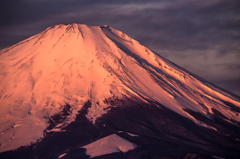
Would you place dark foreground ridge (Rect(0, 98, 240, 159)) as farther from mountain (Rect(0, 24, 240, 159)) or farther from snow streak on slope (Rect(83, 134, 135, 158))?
snow streak on slope (Rect(83, 134, 135, 158))

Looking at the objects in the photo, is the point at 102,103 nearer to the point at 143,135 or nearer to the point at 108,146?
the point at 143,135

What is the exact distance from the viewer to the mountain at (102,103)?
105m

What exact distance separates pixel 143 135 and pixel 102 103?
1975 cm

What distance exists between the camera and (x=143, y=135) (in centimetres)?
11044

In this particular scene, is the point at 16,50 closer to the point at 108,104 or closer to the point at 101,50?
the point at 101,50

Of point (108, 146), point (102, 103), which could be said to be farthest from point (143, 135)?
point (102, 103)

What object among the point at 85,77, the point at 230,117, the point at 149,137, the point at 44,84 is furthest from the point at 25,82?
the point at 230,117

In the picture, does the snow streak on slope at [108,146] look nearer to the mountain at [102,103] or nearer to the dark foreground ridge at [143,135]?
the mountain at [102,103]

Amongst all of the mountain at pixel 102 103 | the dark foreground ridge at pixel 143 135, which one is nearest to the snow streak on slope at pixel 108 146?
the mountain at pixel 102 103

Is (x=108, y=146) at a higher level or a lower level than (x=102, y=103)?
lower

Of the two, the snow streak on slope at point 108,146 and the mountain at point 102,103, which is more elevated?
the mountain at point 102,103

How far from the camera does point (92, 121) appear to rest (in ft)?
383

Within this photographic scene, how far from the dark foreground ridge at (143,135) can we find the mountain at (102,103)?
0.24m

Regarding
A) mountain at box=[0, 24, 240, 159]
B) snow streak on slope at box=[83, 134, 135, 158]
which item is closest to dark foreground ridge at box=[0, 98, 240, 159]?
mountain at box=[0, 24, 240, 159]
